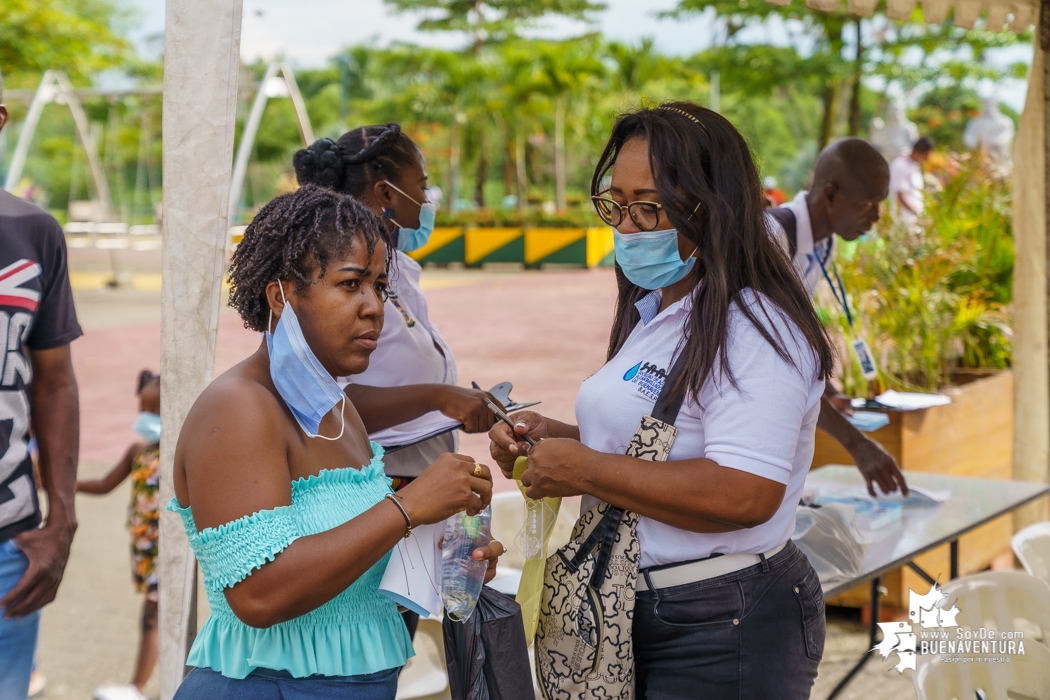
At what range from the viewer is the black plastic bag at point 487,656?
1.83 metres

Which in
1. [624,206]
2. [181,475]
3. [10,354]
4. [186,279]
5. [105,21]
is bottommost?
[181,475]

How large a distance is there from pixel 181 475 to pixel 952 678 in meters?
1.80

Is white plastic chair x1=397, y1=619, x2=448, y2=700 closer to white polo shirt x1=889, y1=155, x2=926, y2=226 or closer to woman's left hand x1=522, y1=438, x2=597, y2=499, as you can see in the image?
woman's left hand x1=522, y1=438, x2=597, y2=499

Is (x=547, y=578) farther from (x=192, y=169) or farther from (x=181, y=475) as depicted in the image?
(x=192, y=169)

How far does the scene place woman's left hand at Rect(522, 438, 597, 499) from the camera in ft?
5.97

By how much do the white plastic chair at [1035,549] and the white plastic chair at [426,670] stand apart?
5.81 ft

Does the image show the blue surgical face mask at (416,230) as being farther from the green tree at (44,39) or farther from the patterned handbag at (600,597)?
the green tree at (44,39)

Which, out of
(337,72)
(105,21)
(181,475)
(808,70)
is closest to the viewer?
(181,475)

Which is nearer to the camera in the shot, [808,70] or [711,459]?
[711,459]

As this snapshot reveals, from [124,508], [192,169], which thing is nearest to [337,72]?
[124,508]

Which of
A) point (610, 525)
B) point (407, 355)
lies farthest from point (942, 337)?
point (610, 525)

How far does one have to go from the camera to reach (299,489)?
1.71m

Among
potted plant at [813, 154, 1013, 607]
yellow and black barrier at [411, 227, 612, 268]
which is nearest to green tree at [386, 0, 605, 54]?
yellow and black barrier at [411, 227, 612, 268]

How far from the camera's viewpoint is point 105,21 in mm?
31719
